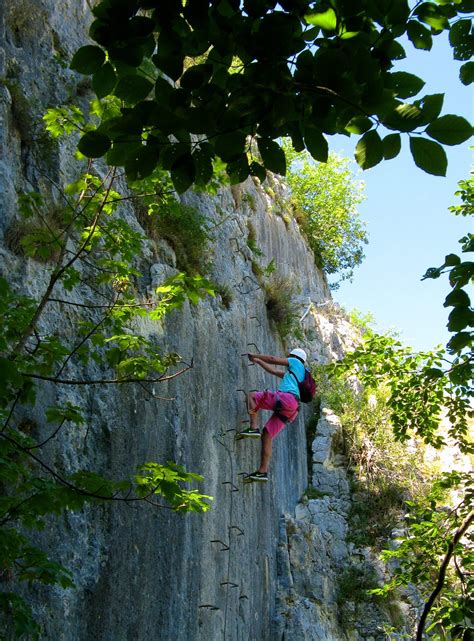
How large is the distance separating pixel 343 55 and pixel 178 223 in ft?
21.0

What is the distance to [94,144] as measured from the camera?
228 cm

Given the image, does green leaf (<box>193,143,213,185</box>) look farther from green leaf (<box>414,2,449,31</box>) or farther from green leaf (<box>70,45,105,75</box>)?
green leaf (<box>414,2,449,31</box>)

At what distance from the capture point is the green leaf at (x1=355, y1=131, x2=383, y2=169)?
213 cm

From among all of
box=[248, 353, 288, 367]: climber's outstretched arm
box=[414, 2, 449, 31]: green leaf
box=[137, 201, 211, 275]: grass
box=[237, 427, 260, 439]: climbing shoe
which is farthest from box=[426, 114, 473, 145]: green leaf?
box=[248, 353, 288, 367]: climber's outstretched arm

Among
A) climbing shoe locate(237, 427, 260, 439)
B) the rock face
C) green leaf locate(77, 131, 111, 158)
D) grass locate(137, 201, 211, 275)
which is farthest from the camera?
the rock face

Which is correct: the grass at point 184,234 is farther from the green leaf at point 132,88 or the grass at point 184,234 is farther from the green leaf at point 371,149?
the green leaf at point 371,149

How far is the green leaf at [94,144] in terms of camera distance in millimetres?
A: 2264

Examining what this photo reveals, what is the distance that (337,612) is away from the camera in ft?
33.8

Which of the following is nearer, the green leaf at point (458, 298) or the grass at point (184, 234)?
the green leaf at point (458, 298)

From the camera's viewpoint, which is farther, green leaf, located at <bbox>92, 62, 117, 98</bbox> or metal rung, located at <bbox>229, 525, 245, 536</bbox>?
metal rung, located at <bbox>229, 525, 245, 536</bbox>

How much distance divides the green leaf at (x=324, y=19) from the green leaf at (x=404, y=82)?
0.75 ft

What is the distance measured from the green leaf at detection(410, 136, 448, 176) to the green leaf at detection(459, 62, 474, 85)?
667 mm

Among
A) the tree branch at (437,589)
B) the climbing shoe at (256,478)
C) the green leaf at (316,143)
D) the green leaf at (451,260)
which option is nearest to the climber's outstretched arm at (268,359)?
the climbing shoe at (256,478)

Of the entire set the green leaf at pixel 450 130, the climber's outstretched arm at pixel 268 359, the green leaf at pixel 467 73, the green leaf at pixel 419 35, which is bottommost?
the green leaf at pixel 450 130
